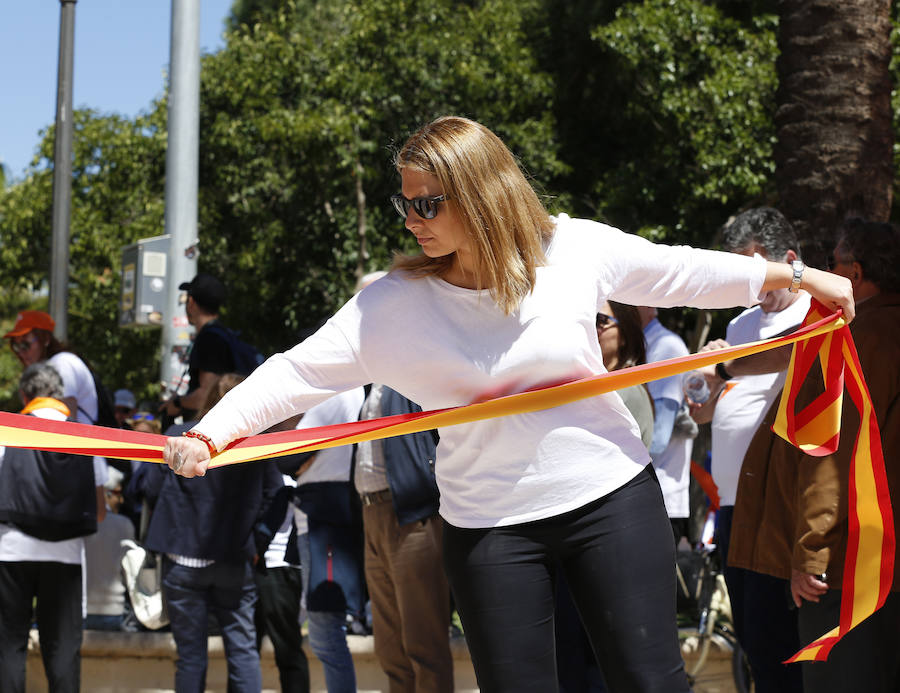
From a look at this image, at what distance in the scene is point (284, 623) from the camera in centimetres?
558

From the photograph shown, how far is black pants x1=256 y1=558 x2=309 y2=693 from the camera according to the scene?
219 inches

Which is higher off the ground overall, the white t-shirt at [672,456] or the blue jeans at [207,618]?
the white t-shirt at [672,456]

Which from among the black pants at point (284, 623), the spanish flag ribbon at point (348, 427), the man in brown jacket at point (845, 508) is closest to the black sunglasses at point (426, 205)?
the spanish flag ribbon at point (348, 427)

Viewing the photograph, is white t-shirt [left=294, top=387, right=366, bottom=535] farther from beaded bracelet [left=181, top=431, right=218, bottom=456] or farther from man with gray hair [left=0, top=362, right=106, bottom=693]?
beaded bracelet [left=181, top=431, right=218, bottom=456]

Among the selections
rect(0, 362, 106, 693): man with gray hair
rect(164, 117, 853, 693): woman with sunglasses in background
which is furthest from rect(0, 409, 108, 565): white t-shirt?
rect(164, 117, 853, 693): woman with sunglasses in background

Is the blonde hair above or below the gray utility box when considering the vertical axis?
above

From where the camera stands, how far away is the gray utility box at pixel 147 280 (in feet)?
29.6

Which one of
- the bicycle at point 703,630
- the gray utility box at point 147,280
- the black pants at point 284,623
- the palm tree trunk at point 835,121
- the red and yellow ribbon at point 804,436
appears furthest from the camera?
the gray utility box at point 147,280

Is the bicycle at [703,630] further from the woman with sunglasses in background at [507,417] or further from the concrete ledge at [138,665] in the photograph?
the woman with sunglasses in background at [507,417]

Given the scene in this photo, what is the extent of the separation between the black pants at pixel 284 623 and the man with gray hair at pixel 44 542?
37.3 inches

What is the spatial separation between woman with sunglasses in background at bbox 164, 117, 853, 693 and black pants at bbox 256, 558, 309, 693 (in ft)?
9.71

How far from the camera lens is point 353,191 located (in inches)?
703

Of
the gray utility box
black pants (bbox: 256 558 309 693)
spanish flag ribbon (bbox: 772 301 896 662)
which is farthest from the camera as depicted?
the gray utility box

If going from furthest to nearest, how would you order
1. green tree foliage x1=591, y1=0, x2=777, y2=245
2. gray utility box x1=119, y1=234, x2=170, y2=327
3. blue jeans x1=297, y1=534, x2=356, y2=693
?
1. green tree foliage x1=591, y1=0, x2=777, y2=245
2. gray utility box x1=119, y1=234, x2=170, y2=327
3. blue jeans x1=297, y1=534, x2=356, y2=693
